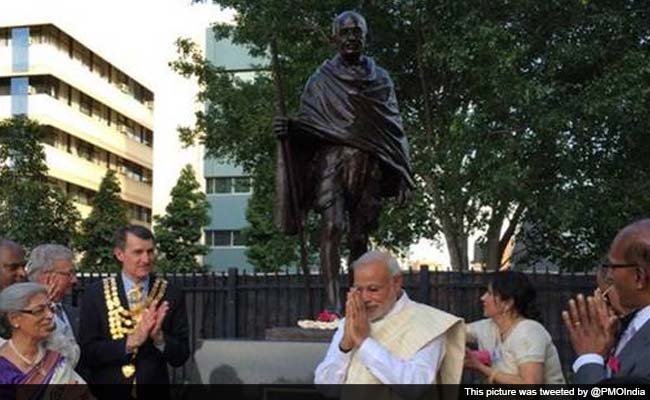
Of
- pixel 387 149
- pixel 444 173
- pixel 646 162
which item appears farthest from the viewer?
pixel 444 173

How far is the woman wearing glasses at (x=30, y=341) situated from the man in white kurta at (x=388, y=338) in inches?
44.5

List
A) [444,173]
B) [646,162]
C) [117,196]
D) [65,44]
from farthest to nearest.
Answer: [65,44]
[117,196]
[444,173]
[646,162]

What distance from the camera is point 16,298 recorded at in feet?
12.1

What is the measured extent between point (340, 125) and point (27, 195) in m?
14.6

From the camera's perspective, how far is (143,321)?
153 inches

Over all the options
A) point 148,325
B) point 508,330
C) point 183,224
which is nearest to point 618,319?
point 508,330

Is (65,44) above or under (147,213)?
above

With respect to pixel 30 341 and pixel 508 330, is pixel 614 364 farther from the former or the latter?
pixel 30 341

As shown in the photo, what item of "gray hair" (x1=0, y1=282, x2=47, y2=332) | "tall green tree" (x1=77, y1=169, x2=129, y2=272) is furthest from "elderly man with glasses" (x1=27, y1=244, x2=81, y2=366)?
"tall green tree" (x1=77, y1=169, x2=129, y2=272)

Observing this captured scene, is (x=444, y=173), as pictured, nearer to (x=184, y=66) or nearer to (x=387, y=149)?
(x=184, y=66)

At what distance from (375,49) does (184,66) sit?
13.5 ft

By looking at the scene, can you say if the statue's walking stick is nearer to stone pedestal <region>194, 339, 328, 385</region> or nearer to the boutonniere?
stone pedestal <region>194, 339, 328, 385</region>

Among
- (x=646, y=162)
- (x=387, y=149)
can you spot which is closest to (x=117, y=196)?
(x=646, y=162)

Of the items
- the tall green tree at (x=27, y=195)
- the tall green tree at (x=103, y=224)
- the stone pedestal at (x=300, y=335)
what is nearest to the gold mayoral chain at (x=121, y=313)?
the stone pedestal at (x=300, y=335)
